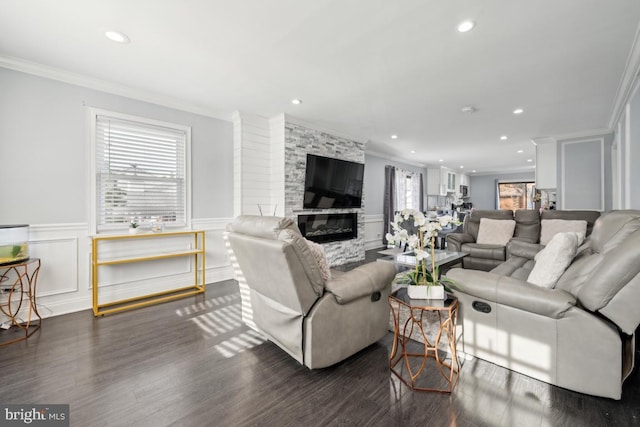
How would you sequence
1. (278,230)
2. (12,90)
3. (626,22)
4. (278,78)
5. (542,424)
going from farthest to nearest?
1. (278,78)
2. (12,90)
3. (626,22)
4. (278,230)
5. (542,424)

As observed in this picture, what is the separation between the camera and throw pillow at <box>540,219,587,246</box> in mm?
4195

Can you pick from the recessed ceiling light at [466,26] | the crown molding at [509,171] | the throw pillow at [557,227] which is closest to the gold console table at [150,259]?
the recessed ceiling light at [466,26]

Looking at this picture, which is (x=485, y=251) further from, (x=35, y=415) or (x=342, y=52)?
(x=35, y=415)

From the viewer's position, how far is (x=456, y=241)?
4.88m

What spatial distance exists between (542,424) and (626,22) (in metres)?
3.01

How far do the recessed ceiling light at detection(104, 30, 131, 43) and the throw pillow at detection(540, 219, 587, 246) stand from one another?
6.02m

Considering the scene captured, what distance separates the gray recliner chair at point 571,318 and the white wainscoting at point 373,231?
5.11 metres

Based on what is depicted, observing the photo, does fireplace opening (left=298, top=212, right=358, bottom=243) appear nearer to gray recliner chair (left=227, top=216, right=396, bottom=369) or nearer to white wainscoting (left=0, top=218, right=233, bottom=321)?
white wainscoting (left=0, top=218, right=233, bottom=321)

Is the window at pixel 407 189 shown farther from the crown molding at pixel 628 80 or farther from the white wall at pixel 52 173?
the white wall at pixel 52 173

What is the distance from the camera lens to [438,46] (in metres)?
2.49

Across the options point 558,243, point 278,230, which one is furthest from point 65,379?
point 558,243

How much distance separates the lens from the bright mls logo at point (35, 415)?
152cm

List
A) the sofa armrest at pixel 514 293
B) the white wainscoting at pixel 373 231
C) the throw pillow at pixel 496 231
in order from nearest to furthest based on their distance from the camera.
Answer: the sofa armrest at pixel 514 293
the throw pillow at pixel 496 231
the white wainscoting at pixel 373 231

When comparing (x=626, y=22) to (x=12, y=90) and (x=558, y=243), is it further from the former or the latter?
(x=12, y=90)
